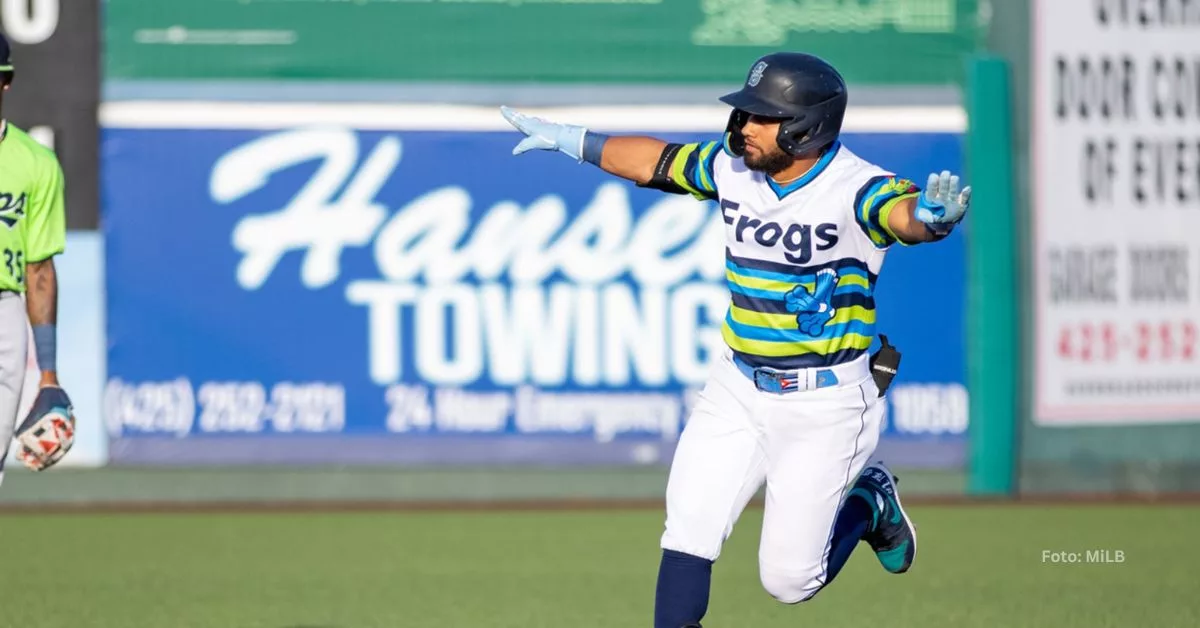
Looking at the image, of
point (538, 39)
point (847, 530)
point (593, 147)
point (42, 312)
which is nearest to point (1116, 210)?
point (538, 39)

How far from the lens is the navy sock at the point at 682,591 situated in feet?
20.4

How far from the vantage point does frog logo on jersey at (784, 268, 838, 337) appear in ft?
20.8

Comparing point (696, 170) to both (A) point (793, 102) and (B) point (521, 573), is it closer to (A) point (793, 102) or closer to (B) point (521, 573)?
(A) point (793, 102)

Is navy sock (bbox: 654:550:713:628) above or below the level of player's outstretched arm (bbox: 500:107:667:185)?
below

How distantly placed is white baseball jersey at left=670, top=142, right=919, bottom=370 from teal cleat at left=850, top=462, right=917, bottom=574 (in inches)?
34.8

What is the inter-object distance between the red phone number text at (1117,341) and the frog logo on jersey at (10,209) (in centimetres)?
817

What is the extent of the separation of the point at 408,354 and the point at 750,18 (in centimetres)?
322

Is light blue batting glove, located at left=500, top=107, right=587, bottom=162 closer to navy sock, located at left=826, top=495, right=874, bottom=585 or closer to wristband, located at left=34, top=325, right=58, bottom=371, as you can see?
navy sock, located at left=826, top=495, right=874, bottom=585

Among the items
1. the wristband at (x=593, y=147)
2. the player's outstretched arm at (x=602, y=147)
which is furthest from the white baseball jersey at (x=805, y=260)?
the wristband at (x=593, y=147)

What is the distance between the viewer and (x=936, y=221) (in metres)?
5.83

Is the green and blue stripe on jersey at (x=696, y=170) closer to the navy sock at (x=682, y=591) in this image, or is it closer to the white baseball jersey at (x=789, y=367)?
the white baseball jersey at (x=789, y=367)

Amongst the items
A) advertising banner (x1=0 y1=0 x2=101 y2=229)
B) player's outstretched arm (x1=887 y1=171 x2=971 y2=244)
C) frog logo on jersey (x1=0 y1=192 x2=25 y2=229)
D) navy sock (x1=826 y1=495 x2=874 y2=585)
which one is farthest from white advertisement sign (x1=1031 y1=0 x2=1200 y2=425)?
frog logo on jersey (x1=0 y1=192 x2=25 y2=229)

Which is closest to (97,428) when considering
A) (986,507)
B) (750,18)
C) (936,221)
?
(750,18)

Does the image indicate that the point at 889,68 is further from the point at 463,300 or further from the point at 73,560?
the point at 73,560
